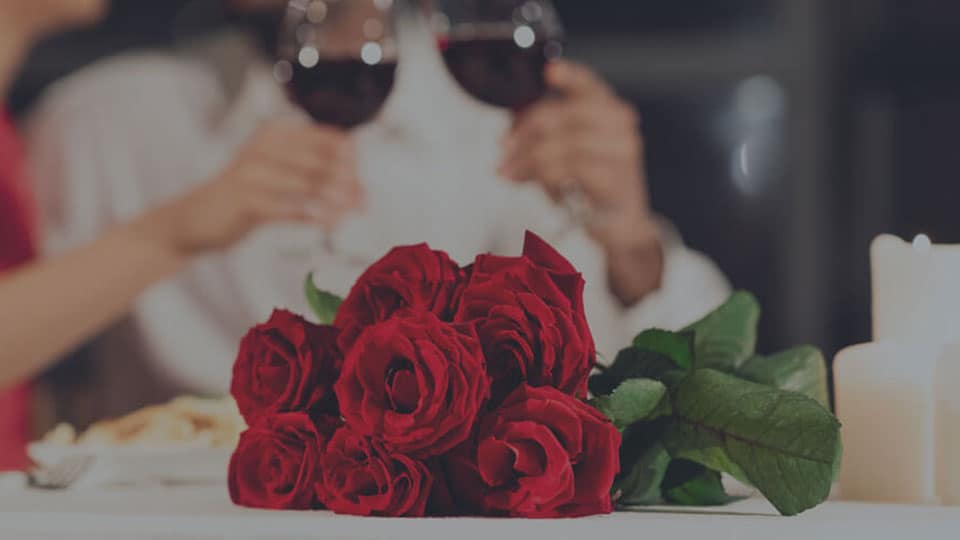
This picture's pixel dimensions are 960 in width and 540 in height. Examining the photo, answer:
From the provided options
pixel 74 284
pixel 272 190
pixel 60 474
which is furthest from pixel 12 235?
pixel 60 474

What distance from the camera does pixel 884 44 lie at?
8.79 ft

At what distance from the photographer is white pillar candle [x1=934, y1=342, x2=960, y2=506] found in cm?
66

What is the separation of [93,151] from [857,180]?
4.19 ft

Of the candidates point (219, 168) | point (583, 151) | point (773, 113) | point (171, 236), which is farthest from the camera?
point (773, 113)

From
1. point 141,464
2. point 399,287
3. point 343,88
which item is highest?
point 343,88

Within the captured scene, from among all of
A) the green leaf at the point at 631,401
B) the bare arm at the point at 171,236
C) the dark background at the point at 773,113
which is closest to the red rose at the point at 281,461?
the green leaf at the point at 631,401

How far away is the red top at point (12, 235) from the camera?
198 cm

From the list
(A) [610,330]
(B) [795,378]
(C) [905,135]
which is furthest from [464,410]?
(C) [905,135]

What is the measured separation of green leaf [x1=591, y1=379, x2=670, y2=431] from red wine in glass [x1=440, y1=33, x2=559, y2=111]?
66 centimetres

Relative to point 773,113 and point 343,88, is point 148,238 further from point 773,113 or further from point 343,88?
point 773,113

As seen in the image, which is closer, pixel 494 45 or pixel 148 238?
pixel 494 45

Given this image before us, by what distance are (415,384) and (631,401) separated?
0.30ft

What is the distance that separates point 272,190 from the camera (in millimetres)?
1594

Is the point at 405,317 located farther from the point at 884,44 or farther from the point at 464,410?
the point at 884,44
